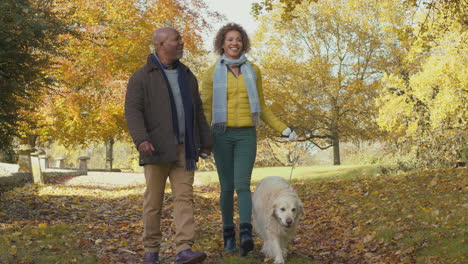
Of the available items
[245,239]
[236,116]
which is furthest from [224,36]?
[245,239]

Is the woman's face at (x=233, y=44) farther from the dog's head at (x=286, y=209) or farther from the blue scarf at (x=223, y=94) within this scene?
the dog's head at (x=286, y=209)

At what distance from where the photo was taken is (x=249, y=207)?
193 inches

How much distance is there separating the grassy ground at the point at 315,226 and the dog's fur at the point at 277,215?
0.19m

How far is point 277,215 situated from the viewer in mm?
4598

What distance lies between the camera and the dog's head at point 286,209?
4520mm

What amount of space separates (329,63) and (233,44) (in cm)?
2009

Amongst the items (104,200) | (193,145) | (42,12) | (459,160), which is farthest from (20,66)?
(459,160)

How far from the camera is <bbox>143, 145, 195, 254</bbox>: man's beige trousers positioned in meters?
4.23

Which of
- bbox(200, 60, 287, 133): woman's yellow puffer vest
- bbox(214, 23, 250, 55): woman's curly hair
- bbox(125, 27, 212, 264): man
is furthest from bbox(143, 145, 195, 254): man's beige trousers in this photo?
bbox(214, 23, 250, 55): woman's curly hair

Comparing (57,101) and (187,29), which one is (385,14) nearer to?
(187,29)

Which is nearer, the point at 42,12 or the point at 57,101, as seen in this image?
the point at 42,12

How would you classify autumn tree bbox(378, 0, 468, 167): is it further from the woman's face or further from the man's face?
the man's face

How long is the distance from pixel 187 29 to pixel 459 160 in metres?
9.48

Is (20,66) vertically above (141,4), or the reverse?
(141,4)
